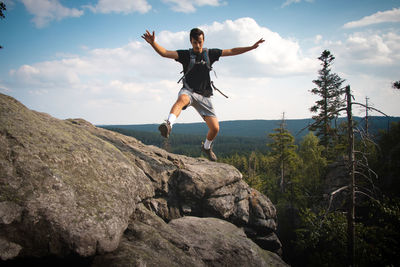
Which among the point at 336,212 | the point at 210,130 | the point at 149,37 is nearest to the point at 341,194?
the point at 336,212

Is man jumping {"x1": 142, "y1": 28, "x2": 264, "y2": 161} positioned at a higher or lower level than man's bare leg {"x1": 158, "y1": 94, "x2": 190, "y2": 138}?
higher

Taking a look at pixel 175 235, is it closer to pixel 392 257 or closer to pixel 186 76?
pixel 186 76

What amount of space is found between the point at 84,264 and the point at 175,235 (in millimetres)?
2018

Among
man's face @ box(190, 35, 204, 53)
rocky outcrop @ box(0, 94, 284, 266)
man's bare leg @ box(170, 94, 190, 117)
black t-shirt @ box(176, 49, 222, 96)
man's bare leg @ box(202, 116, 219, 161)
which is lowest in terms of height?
rocky outcrop @ box(0, 94, 284, 266)

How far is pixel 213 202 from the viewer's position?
8.41 m

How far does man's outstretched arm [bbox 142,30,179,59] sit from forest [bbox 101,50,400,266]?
4.48 meters

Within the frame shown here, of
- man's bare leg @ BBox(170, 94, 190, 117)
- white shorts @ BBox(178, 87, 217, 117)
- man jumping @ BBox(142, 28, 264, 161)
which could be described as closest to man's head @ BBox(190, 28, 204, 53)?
man jumping @ BBox(142, 28, 264, 161)

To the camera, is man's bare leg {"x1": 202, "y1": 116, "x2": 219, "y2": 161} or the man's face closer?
the man's face

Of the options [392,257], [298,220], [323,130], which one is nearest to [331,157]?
[323,130]

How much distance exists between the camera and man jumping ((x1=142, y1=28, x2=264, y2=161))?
5125 millimetres

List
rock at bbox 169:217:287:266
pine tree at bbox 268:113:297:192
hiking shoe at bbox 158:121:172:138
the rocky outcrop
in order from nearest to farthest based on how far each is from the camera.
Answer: the rocky outcrop < hiking shoe at bbox 158:121:172:138 < rock at bbox 169:217:287:266 < pine tree at bbox 268:113:297:192

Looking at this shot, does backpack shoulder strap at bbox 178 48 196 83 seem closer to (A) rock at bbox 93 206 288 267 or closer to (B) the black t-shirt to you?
(B) the black t-shirt

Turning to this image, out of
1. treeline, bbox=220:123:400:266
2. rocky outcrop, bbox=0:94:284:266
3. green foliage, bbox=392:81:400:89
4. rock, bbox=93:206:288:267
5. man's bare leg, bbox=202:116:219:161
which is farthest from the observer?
green foliage, bbox=392:81:400:89

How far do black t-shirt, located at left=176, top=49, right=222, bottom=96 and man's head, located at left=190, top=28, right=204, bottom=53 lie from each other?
0.19m
